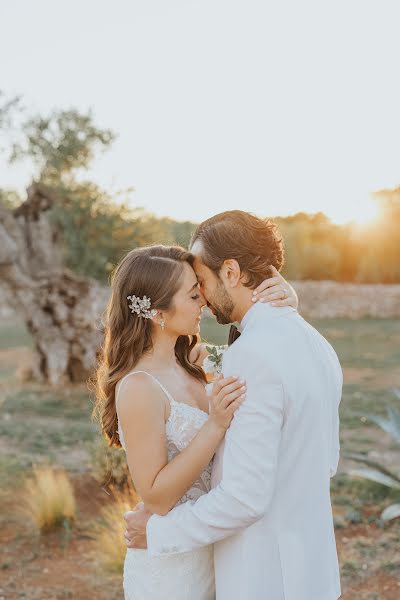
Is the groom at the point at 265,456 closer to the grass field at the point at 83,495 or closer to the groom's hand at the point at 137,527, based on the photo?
the groom's hand at the point at 137,527

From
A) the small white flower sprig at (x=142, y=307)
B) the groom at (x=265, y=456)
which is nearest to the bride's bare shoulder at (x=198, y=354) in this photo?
the small white flower sprig at (x=142, y=307)

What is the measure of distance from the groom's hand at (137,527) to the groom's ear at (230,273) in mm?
874

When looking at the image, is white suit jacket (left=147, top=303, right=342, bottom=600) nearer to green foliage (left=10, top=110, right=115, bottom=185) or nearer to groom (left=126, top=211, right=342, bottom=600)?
groom (left=126, top=211, right=342, bottom=600)

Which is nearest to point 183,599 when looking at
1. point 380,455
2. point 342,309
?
point 380,455

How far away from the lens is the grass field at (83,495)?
5004 mm

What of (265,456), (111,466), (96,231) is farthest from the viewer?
(96,231)

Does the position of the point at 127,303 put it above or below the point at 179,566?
above

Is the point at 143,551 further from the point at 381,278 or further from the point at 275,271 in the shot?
the point at 381,278

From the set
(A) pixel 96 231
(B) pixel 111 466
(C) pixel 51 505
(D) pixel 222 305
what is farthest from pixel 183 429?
(A) pixel 96 231

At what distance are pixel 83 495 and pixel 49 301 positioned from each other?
671 cm

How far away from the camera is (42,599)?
15.7 ft

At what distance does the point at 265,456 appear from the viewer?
2012 mm

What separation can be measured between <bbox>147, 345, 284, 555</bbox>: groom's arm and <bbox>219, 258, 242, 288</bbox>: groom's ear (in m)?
0.38

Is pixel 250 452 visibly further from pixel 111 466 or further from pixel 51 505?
pixel 111 466
